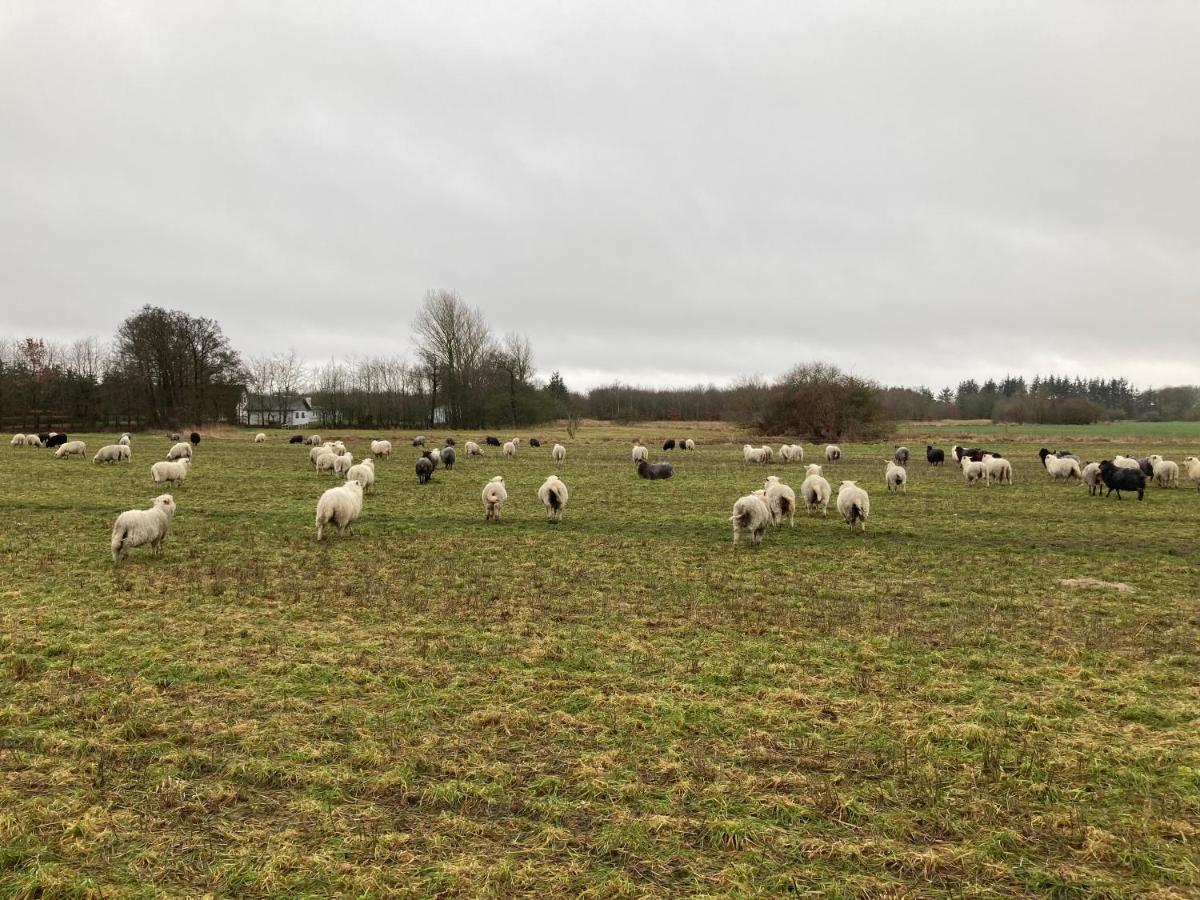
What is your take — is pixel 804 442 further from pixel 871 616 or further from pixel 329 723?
pixel 329 723

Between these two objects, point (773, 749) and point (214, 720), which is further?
point (214, 720)

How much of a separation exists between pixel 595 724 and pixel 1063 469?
2916 centimetres

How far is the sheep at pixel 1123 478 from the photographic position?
2233 cm

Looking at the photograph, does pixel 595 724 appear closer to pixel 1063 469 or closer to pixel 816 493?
pixel 816 493

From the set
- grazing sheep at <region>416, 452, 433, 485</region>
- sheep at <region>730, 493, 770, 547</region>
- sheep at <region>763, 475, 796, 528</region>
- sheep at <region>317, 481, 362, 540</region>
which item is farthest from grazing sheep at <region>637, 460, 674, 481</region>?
sheep at <region>317, 481, 362, 540</region>

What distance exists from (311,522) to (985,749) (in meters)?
16.2

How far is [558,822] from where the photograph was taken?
14.9 feet

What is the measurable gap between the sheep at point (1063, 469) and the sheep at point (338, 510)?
90.3 ft

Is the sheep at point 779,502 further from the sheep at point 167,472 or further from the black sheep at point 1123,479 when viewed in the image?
the sheep at point 167,472

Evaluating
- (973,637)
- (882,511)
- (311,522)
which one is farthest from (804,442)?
(973,637)

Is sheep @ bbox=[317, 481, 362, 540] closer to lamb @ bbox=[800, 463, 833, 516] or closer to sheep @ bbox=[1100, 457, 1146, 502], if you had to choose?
lamb @ bbox=[800, 463, 833, 516]

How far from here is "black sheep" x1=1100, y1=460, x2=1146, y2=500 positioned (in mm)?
22328

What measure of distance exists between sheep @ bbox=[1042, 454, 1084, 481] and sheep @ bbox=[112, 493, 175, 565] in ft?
103

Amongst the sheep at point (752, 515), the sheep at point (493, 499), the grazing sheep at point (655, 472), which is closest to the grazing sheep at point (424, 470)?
the grazing sheep at point (655, 472)
